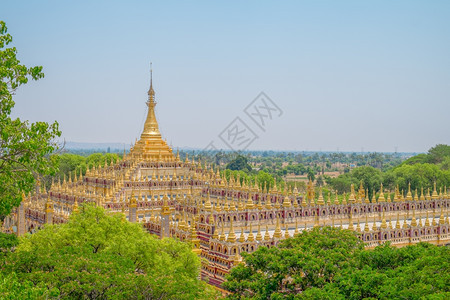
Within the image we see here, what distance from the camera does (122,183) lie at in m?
46.5

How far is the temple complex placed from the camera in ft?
105

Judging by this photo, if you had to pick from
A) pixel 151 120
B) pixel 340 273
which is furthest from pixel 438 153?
pixel 340 273

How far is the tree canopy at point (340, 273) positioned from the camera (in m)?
19.5

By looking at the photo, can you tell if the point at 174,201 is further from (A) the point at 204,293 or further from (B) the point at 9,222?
(A) the point at 204,293

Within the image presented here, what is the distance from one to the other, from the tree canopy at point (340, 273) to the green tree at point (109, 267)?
227cm

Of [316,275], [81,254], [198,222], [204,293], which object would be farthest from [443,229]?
[81,254]

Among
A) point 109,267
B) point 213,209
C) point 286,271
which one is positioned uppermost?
point 213,209

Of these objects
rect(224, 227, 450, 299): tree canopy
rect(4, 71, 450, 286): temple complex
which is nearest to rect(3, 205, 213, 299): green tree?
rect(224, 227, 450, 299): tree canopy

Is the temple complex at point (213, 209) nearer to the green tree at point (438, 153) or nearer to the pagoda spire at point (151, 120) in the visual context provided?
the pagoda spire at point (151, 120)

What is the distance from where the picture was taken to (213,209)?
3584cm

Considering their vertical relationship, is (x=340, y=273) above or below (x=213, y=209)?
below

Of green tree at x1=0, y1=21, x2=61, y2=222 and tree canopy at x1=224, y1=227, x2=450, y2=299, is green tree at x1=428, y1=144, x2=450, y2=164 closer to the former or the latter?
tree canopy at x1=224, y1=227, x2=450, y2=299

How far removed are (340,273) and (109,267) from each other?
870 centimetres

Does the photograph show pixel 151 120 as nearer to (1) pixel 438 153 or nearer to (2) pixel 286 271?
(2) pixel 286 271
